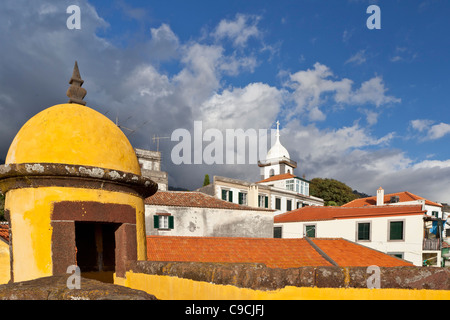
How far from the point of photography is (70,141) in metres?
5.22

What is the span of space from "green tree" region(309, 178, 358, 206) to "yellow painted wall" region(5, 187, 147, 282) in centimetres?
4989

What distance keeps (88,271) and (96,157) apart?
2920 mm

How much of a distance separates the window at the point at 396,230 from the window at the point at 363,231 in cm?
154

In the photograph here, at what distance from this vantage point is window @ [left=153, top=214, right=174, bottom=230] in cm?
2255

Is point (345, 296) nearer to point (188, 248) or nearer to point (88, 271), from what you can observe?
point (88, 271)

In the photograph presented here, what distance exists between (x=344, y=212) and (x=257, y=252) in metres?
13.6

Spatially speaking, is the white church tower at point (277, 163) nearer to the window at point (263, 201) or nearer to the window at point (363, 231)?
the window at point (263, 201)

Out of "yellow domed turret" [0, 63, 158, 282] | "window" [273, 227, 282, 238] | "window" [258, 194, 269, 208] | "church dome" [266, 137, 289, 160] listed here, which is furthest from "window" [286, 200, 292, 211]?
"yellow domed turret" [0, 63, 158, 282]

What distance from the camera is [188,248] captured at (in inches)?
623

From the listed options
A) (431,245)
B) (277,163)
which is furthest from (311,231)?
(277,163)

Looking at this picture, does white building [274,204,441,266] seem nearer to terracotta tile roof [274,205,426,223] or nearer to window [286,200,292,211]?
terracotta tile roof [274,205,426,223]

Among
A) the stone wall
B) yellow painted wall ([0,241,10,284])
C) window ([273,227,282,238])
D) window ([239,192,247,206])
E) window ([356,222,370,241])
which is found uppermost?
the stone wall

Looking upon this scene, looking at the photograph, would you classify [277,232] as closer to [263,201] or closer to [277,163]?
[263,201]

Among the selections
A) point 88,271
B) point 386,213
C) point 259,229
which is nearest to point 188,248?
point 88,271
